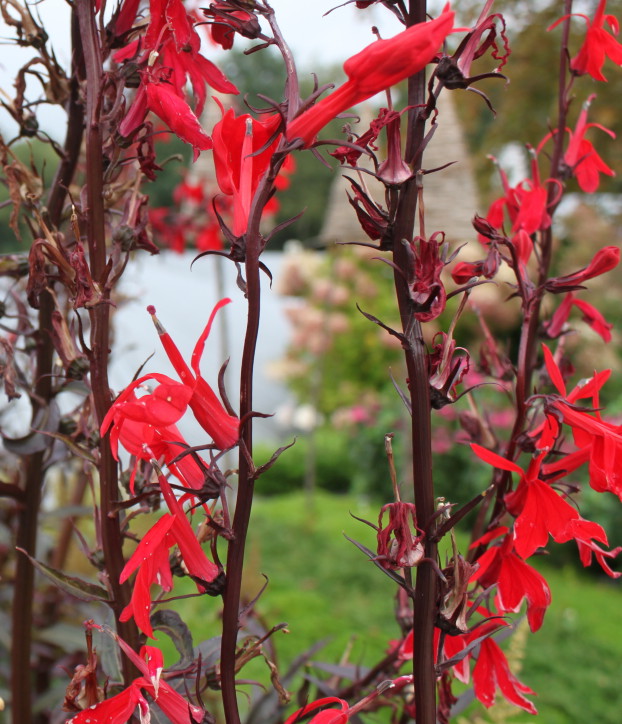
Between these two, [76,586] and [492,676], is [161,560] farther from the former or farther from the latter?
[492,676]

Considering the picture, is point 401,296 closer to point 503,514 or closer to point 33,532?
point 503,514

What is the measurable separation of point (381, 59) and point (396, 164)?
6 centimetres

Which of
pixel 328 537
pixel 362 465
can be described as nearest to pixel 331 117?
pixel 328 537

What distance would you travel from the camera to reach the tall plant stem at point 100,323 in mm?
398

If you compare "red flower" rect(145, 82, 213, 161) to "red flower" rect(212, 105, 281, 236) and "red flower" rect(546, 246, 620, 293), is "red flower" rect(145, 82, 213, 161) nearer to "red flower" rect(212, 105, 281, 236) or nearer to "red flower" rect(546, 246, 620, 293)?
"red flower" rect(212, 105, 281, 236)

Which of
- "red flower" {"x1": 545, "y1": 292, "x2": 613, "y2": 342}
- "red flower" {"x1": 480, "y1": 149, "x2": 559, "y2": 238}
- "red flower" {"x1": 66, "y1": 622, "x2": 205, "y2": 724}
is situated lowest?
"red flower" {"x1": 66, "y1": 622, "x2": 205, "y2": 724}

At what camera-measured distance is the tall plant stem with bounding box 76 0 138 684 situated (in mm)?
398

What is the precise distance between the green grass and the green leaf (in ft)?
2.55

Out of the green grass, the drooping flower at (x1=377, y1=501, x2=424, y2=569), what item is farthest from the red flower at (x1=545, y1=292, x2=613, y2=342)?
the green grass

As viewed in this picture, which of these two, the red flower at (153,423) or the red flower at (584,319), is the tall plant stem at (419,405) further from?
the red flower at (584,319)

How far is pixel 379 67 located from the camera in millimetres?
311

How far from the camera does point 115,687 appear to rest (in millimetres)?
425

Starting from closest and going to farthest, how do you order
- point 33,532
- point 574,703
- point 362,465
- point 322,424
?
point 33,532 → point 574,703 → point 362,465 → point 322,424

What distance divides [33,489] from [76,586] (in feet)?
0.67
